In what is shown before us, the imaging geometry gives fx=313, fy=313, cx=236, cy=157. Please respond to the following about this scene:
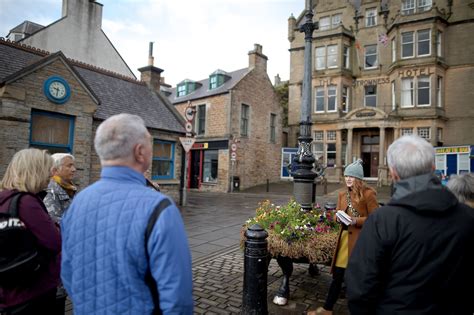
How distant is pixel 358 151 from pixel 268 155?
737 cm

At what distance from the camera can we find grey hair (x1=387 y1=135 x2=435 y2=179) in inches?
75.2

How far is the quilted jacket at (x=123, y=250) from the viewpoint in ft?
4.84

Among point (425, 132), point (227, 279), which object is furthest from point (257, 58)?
point (227, 279)

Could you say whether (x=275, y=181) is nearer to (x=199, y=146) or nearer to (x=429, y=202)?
(x=199, y=146)

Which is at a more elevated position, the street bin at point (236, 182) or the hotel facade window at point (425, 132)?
the hotel facade window at point (425, 132)

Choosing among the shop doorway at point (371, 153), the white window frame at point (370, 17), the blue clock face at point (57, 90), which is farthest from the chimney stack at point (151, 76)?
the white window frame at point (370, 17)

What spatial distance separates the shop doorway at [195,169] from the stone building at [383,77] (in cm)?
895

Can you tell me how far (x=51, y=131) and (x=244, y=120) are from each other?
1560 cm

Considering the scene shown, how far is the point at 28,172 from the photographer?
2455 millimetres

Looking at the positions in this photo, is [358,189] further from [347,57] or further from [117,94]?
[347,57]

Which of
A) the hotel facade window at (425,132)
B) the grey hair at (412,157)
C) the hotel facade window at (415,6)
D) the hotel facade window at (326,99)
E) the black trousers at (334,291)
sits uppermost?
the hotel facade window at (415,6)

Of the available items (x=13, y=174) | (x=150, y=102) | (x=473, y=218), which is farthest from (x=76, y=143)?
(x=473, y=218)

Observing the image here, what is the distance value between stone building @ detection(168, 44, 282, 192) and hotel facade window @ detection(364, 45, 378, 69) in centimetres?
840

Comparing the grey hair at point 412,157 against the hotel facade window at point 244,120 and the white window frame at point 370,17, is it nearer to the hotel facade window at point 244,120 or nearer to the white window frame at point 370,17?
the hotel facade window at point 244,120
